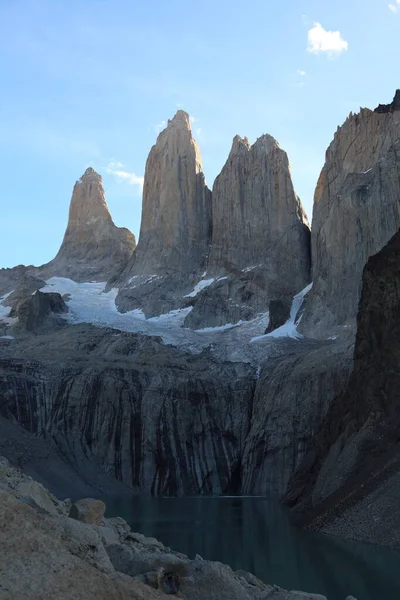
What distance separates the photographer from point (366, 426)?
36719 millimetres

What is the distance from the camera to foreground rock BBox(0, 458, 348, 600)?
7516 millimetres

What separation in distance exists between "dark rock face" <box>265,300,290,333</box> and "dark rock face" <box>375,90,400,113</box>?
89.8 feet

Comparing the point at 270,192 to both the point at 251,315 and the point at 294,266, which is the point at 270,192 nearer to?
the point at 294,266

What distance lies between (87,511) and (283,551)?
45.3ft

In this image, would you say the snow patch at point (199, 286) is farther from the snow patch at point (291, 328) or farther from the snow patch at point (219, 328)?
the snow patch at point (291, 328)

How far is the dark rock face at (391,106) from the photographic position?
273ft

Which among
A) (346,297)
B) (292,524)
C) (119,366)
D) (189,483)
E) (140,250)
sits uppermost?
(140,250)

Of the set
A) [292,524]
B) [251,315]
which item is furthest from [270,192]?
[292,524]

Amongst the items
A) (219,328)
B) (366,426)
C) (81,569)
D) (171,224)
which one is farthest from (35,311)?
(81,569)

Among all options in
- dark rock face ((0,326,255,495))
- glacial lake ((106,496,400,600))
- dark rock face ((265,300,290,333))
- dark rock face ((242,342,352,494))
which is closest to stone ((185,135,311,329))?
dark rock face ((265,300,290,333))

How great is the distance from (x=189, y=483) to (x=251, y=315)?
112 ft

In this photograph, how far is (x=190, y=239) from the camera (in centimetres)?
11181

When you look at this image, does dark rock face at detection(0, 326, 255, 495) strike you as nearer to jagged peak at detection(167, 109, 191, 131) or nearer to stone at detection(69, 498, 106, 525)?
stone at detection(69, 498, 106, 525)

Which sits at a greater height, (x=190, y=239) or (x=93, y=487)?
(x=190, y=239)
